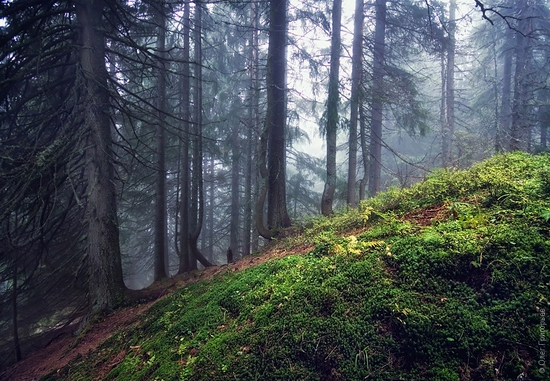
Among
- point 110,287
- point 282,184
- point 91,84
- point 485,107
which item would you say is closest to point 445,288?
point 282,184

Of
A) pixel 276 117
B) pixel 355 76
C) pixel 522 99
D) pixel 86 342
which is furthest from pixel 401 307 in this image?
pixel 522 99

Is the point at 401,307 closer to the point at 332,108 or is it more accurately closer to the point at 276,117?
the point at 276,117

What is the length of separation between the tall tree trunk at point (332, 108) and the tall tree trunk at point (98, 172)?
5879 millimetres

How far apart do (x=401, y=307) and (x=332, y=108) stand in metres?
7.46

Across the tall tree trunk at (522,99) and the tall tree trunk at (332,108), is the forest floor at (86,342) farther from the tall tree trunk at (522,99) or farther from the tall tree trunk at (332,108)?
the tall tree trunk at (522,99)

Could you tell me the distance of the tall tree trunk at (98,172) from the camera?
6328mm

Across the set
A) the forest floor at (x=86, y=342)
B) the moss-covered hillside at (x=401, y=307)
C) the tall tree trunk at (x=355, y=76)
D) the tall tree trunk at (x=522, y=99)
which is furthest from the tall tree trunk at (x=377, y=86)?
the moss-covered hillside at (x=401, y=307)

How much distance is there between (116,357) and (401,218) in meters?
4.51

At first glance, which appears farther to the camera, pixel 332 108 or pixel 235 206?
pixel 235 206

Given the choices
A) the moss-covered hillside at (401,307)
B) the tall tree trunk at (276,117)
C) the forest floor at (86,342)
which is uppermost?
the tall tree trunk at (276,117)

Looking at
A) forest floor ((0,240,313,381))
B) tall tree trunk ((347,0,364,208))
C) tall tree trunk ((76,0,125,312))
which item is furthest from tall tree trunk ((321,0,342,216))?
tall tree trunk ((76,0,125,312))

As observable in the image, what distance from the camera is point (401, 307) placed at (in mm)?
2369

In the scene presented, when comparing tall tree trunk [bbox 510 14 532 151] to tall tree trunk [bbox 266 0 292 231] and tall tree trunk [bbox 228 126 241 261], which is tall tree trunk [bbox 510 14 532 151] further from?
tall tree trunk [bbox 228 126 241 261]

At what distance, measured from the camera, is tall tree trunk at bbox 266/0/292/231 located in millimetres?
8086
